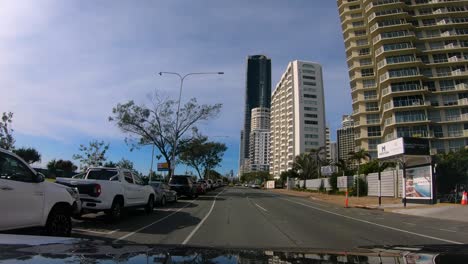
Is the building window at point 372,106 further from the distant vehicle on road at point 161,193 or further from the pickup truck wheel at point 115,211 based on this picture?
the pickup truck wheel at point 115,211

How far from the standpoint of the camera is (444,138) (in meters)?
A: 77.2

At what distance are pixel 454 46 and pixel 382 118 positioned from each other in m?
19.6

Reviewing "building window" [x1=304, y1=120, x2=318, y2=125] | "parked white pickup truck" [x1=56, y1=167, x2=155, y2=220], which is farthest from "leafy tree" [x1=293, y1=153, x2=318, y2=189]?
"parked white pickup truck" [x1=56, y1=167, x2=155, y2=220]

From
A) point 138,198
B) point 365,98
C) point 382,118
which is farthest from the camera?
point 365,98

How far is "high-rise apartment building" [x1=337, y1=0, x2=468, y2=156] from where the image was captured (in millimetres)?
78250

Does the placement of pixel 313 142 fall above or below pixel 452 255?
above

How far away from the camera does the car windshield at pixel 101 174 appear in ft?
53.0

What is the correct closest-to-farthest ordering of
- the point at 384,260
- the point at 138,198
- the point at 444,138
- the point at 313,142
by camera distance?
the point at 384,260, the point at 138,198, the point at 444,138, the point at 313,142

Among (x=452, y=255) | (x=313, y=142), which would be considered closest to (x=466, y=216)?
(x=452, y=255)

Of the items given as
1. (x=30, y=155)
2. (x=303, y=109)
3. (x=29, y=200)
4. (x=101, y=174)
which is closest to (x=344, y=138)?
(x=303, y=109)

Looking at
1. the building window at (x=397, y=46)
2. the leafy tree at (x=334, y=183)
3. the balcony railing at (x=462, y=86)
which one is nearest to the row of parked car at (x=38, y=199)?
the leafy tree at (x=334, y=183)

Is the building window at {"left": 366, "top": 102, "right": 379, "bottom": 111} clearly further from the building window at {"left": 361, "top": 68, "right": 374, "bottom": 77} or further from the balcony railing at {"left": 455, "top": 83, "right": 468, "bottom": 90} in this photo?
the balcony railing at {"left": 455, "top": 83, "right": 468, "bottom": 90}

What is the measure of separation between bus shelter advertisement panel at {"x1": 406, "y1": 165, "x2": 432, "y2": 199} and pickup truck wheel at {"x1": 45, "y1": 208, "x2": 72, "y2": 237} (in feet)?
86.1

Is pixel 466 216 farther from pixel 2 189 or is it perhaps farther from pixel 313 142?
pixel 313 142
